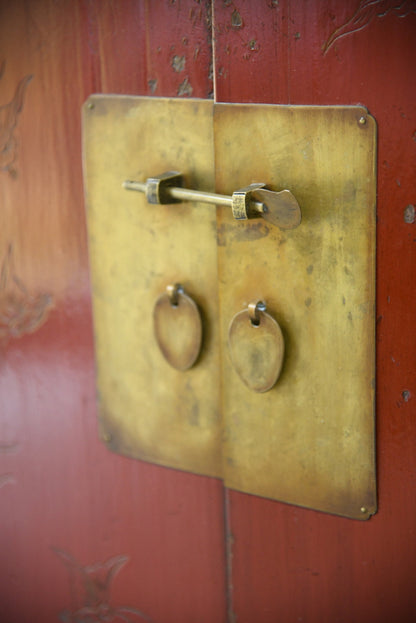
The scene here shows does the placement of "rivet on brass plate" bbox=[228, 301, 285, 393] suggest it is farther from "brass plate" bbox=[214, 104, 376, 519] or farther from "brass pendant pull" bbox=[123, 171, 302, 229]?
"brass pendant pull" bbox=[123, 171, 302, 229]

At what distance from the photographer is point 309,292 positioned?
2.57 ft

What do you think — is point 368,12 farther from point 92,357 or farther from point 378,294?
point 92,357

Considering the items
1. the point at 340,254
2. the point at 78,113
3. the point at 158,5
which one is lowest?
the point at 340,254

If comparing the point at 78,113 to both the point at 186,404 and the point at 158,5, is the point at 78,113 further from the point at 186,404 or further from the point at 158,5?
the point at 186,404

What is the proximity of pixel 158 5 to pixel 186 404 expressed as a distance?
46 centimetres

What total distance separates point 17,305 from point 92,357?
0.14 metres

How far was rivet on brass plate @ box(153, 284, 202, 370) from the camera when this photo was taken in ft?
2.86

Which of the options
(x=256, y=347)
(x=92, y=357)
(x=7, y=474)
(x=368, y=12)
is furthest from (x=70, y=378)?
(x=368, y=12)

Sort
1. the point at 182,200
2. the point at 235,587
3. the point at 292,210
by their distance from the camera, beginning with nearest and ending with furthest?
the point at 292,210 → the point at 182,200 → the point at 235,587

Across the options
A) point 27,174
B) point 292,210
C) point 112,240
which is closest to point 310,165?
point 292,210

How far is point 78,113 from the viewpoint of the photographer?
36.1 inches

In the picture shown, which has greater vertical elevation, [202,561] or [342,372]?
[342,372]

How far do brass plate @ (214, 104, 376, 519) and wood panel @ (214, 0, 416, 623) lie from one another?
0.02 meters

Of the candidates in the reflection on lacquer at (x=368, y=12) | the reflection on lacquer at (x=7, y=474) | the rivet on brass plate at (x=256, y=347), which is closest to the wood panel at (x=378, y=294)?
the reflection on lacquer at (x=368, y=12)
